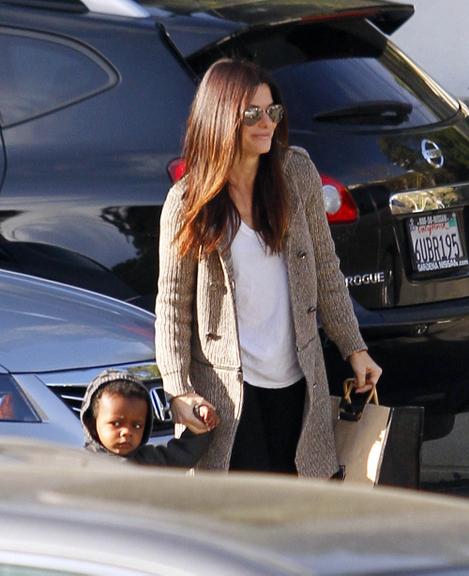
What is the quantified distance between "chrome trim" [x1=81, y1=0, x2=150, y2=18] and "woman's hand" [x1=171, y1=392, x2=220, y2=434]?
1.98m

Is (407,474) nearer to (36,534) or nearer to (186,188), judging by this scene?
(186,188)

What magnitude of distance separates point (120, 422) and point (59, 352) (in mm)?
696

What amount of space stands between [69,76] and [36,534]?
3.63m

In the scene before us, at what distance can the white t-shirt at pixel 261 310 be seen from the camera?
13.4ft

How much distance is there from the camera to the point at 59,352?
453 cm

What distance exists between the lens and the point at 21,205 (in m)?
5.33

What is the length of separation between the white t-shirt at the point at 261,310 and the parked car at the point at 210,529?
157cm

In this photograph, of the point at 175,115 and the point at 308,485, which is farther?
the point at 175,115

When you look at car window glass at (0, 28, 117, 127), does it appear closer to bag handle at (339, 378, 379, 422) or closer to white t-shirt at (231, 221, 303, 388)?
white t-shirt at (231, 221, 303, 388)

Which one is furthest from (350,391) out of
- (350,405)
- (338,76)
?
(338,76)

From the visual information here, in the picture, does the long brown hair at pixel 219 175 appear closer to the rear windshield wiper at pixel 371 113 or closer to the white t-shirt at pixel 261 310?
the white t-shirt at pixel 261 310

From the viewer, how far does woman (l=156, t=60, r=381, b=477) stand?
4.05 m

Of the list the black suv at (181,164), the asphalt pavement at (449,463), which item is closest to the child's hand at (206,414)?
the black suv at (181,164)

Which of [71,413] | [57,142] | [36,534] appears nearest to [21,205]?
[57,142]
